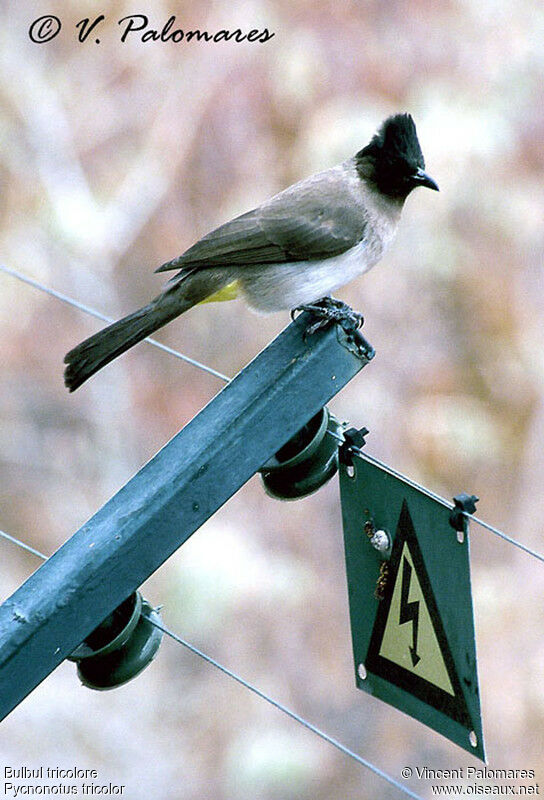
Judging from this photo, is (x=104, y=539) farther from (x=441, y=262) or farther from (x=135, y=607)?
(x=441, y=262)

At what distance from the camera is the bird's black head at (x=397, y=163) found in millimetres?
3115

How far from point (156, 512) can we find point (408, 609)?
1.53 feet

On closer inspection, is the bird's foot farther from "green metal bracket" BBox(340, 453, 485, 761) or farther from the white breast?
the white breast

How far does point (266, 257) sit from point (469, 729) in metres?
1.17

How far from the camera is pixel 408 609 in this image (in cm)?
206

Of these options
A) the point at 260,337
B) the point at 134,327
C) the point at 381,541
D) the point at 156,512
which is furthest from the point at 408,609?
the point at 260,337

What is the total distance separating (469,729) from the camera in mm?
1988

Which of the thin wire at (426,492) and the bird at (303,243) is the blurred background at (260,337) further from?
the thin wire at (426,492)

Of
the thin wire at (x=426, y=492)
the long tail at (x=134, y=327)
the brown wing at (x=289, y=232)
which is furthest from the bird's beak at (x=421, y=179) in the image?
the thin wire at (x=426, y=492)

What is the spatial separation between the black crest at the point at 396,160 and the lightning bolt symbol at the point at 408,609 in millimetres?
1297

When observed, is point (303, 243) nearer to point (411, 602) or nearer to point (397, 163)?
point (397, 163)

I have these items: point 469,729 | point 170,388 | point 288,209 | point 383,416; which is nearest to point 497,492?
point 383,416

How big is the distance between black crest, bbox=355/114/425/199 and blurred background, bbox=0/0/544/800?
181 centimetres

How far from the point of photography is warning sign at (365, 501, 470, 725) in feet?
6.57
